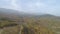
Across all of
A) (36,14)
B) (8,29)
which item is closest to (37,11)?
(36,14)

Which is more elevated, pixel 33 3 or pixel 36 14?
pixel 33 3

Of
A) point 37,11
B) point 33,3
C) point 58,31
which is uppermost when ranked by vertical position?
point 33,3

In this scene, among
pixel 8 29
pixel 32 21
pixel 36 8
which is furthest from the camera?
pixel 36 8

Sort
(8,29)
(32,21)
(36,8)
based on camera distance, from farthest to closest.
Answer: (36,8) → (32,21) → (8,29)

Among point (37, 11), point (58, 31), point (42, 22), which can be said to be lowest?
point (58, 31)

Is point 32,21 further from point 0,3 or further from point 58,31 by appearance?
point 0,3

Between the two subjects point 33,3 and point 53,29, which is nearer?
point 53,29

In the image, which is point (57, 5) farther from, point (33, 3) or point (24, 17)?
point (24, 17)

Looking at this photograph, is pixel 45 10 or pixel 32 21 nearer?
pixel 32 21

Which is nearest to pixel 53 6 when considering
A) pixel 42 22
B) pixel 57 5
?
pixel 57 5
